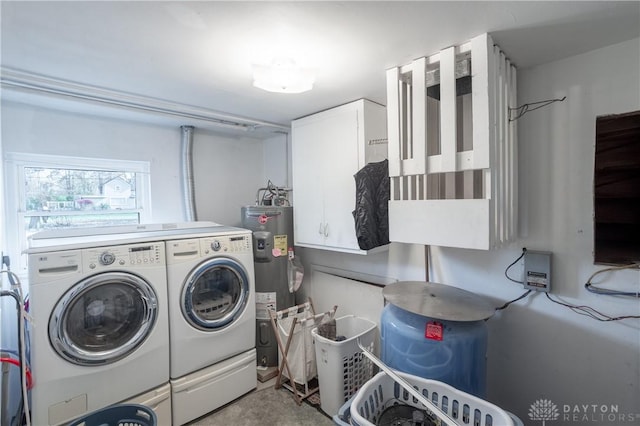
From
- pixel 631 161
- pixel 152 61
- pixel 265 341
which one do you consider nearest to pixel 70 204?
pixel 152 61

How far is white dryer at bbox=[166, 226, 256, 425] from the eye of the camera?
198cm

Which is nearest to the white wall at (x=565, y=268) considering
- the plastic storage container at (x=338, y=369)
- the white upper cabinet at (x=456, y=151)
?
the white upper cabinet at (x=456, y=151)

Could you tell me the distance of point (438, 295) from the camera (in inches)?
68.4

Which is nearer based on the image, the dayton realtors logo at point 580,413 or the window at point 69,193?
the dayton realtors logo at point 580,413

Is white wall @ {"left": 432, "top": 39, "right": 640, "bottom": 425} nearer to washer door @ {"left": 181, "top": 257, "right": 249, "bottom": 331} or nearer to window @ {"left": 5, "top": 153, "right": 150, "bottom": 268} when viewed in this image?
washer door @ {"left": 181, "top": 257, "right": 249, "bottom": 331}

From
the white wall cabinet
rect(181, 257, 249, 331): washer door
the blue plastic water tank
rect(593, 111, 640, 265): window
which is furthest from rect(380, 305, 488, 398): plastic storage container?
rect(181, 257, 249, 331): washer door

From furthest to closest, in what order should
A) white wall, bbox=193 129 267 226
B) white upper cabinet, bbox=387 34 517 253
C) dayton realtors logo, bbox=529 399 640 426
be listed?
white wall, bbox=193 129 267 226 < dayton realtors logo, bbox=529 399 640 426 < white upper cabinet, bbox=387 34 517 253

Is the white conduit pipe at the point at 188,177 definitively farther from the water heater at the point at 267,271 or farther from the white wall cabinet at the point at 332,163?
the white wall cabinet at the point at 332,163

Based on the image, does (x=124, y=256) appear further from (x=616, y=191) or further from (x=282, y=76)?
(x=616, y=191)

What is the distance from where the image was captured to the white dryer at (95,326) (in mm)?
1534

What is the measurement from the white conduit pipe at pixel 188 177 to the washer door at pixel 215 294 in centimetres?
83

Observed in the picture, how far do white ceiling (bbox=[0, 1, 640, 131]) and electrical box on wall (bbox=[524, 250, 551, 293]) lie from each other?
3.65ft

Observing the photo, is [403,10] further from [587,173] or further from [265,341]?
[265,341]

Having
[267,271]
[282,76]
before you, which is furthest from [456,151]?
[267,271]
